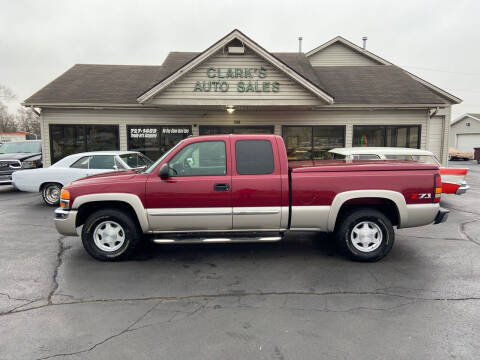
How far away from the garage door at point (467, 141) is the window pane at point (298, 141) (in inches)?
1520

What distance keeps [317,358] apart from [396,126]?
13241mm

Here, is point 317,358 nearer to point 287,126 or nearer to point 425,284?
point 425,284

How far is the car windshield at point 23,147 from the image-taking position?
14.0 m

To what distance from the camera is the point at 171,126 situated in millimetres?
13648

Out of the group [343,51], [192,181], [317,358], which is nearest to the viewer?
[317,358]

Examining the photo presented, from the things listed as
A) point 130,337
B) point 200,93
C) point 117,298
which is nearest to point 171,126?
point 200,93

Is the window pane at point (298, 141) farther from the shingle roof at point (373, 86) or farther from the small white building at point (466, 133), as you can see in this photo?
the small white building at point (466, 133)

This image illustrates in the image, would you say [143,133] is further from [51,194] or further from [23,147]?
[23,147]

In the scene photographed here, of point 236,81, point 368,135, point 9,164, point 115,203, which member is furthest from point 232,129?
point 115,203

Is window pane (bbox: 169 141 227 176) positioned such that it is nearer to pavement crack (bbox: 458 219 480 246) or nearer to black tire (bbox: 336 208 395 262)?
black tire (bbox: 336 208 395 262)

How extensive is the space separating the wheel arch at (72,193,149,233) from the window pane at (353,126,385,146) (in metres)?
11.3

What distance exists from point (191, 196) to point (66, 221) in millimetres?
1934

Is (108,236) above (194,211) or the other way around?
the other way around

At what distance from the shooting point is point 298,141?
13953mm
